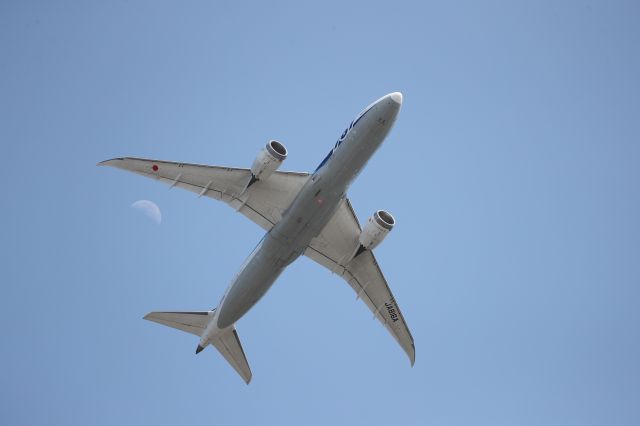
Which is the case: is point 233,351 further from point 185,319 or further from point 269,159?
point 269,159

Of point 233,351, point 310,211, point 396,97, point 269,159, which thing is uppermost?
point 396,97

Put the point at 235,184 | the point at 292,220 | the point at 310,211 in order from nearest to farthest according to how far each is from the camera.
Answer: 1. the point at 310,211
2. the point at 292,220
3. the point at 235,184

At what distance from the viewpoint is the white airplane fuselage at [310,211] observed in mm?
27703

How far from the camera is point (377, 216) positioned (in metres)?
32.2

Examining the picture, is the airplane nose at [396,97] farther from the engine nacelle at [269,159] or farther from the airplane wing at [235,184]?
the airplane wing at [235,184]

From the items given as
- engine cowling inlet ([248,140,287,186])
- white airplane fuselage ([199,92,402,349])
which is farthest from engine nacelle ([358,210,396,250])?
engine cowling inlet ([248,140,287,186])

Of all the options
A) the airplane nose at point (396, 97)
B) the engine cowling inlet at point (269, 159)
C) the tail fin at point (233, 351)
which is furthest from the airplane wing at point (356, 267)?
the airplane nose at point (396, 97)

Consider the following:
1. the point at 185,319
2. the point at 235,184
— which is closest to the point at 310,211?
the point at 235,184

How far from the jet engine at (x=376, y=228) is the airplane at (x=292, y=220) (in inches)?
2.0

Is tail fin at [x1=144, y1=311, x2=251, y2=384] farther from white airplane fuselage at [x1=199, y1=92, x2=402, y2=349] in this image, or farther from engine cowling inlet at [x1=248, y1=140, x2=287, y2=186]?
engine cowling inlet at [x1=248, y1=140, x2=287, y2=186]

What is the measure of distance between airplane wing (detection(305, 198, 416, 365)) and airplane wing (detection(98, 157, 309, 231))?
3.04m

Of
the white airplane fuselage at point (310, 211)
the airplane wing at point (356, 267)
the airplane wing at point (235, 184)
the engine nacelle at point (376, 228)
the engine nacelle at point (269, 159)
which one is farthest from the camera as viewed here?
the airplane wing at point (356, 267)

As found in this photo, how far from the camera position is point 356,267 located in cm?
3475

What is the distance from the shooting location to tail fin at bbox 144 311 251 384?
114 feet
